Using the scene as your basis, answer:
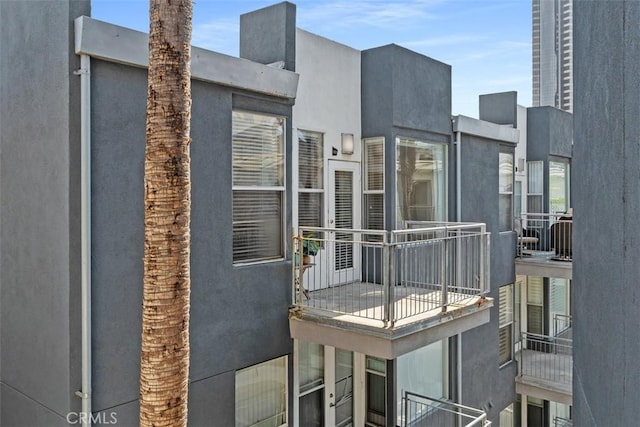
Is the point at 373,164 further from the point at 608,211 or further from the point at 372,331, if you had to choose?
the point at 608,211

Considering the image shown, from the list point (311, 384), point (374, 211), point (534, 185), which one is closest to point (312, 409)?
point (311, 384)

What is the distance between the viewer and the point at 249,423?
21.7ft

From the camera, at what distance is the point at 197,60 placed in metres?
5.85

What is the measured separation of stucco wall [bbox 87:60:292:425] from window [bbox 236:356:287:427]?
0.68 ft

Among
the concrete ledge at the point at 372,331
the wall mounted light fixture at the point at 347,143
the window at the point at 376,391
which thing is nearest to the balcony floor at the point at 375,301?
the concrete ledge at the point at 372,331

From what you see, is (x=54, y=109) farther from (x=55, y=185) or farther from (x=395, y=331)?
(x=395, y=331)

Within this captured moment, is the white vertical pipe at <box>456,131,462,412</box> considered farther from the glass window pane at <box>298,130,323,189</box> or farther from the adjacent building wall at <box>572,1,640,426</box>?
the adjacent building wall at <box>572,1,640,426</box>

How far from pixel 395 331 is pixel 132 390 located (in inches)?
118

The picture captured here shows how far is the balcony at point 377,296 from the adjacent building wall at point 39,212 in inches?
114

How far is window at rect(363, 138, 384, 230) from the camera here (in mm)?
8812

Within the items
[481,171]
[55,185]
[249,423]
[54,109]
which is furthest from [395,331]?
[481,171]

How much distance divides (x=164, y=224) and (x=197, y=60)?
8.71 feet

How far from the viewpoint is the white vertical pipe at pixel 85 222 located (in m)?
4.98

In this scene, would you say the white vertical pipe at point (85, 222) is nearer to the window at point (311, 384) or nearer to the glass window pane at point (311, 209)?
the window at point (311, 384)
